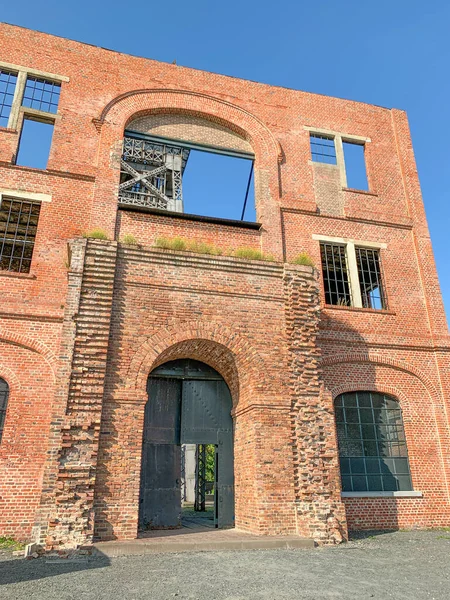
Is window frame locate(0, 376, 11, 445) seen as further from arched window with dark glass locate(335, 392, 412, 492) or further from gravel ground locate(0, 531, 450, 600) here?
arched window with dark glass locate(335, 392, 412, 492)

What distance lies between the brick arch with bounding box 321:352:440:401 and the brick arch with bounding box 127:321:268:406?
9.68 feet

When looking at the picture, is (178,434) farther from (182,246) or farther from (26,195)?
(26,195)

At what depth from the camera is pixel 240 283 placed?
33.8 feet

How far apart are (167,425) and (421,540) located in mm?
5912

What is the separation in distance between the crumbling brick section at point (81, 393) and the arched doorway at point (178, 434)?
86.3 inches

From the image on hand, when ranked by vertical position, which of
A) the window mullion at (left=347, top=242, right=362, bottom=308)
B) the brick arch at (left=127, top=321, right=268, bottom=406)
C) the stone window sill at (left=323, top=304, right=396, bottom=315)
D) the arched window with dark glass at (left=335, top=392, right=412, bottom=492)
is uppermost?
the window mullion at (left=347, top=242, right=362, bottom=308)

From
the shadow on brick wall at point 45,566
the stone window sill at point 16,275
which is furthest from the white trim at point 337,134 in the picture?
the shadow on brick wall at point 45,566

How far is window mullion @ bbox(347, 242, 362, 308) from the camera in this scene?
13.1 meters

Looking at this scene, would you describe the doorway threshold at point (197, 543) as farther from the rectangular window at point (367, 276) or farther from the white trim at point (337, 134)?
the white trim at point (337, 134)

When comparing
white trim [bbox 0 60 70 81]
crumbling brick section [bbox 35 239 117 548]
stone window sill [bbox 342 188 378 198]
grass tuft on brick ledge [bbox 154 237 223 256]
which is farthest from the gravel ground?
white trim [bbox 0 60 70 81]

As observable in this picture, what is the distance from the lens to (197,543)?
25.9 feet

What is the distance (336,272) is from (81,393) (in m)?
8.57

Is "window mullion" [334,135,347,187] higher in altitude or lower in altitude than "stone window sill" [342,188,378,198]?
higher

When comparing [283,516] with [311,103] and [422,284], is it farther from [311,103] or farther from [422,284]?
[311,103]
